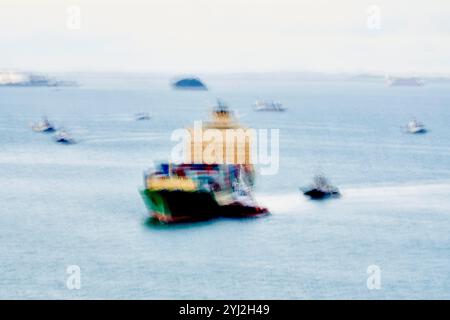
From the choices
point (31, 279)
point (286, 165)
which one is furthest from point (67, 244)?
point (286, 165)

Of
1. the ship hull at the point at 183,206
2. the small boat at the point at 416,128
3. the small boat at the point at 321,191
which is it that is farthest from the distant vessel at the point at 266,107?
the ship hull at the point at 183,206

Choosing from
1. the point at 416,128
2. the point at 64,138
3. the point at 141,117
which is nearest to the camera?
the point at 64,138

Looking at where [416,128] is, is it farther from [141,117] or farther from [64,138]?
[64,138]

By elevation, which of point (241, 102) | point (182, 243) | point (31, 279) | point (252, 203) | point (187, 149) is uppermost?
point (241, 102)

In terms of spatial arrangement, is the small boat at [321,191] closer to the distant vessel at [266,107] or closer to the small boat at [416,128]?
the small boat at [416,128]

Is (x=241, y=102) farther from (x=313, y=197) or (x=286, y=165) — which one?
(x=313, y=197)

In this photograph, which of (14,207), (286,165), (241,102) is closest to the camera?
(14,207)

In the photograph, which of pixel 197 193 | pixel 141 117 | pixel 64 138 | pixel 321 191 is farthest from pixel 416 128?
pixel 197 193

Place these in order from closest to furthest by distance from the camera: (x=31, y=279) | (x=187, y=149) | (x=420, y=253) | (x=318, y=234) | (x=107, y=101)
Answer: (x=31, y=279) < (x=420, y=253) < (x=318, y=234) < (x=187, y=149) < (x=107, y=101)
